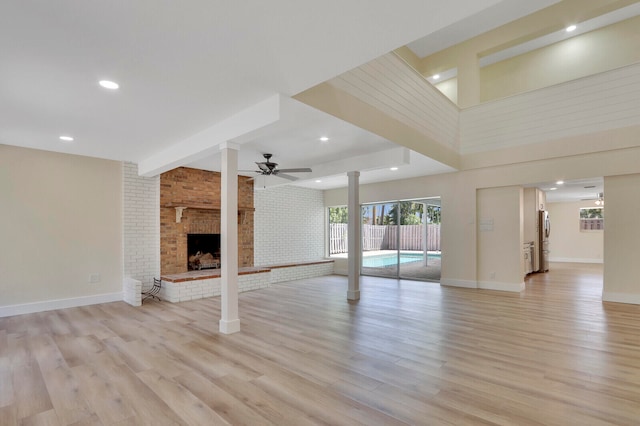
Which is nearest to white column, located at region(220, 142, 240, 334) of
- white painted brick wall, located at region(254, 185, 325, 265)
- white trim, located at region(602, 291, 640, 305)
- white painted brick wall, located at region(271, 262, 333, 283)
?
white painted brick wall, located at region(271, 262, 333, 283)

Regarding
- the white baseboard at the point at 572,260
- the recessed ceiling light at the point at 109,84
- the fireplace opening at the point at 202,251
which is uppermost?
the recessed ceiling light at the point at 109,84

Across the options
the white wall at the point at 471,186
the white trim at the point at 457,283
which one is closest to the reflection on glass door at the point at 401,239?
the white trim at the point at 457,283

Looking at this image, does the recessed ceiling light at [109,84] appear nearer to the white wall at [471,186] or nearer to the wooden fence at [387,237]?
the white wall at [471,186]

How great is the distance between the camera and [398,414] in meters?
2.15

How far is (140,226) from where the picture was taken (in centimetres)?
621

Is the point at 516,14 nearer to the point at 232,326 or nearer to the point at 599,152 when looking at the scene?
the point at 599,152

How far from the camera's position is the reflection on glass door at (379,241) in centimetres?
902

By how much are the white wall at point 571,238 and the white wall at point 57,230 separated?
14508 mm

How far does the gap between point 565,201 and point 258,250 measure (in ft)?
38.3

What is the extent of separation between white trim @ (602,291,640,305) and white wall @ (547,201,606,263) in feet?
25.4

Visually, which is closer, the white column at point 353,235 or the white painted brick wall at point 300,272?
the white column at point 353,235

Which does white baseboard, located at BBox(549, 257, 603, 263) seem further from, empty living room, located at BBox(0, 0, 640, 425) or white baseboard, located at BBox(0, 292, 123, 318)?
white baseboard, located at BBox(0, 292, 123, 318)

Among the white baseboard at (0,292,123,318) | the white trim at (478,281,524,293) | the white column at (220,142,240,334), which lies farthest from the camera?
the white trim at (478,281,524,293)

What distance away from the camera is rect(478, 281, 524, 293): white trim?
643 cm
